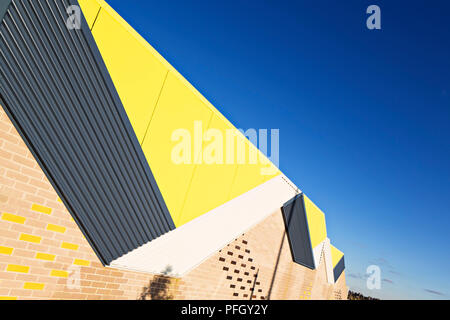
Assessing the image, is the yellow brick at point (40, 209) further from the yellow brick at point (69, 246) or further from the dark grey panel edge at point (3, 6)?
the dark grey panel edge at point (3, 6)

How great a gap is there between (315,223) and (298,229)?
10.3ft

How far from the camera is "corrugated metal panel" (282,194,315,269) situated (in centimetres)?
1495

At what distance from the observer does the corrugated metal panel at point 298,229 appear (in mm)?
14954

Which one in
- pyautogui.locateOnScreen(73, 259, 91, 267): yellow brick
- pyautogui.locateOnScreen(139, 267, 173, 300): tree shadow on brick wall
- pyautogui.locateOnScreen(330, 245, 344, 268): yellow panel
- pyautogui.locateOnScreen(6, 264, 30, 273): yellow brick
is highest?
Result: pyautogui.locateOnScreen(330, 245, 344, 268): yellow panel

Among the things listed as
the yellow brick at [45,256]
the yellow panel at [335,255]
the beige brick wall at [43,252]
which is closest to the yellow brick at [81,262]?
the beige brick wall at [43,252]

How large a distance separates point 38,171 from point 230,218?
6484 millimetres

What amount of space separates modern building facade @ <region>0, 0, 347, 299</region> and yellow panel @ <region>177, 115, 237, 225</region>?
0.05 m

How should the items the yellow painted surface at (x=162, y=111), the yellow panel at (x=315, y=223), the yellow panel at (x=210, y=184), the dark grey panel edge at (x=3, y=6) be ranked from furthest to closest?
the yellow panel at (x=315, y=223) → the yellow panel at (x=210, y=184) → the yellow painted surface at (x=162, y=111) → the dark grey panel edge at (x=3, y=6)

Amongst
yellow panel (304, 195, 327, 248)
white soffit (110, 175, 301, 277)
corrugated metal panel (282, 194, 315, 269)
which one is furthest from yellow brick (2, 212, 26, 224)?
yellow panel (304, 195, 327, 248)

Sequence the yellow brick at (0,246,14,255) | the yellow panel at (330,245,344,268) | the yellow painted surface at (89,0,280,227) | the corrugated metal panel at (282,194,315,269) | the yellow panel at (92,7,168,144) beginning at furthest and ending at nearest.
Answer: the yellow panel at (330,245,344,268), the corrugated metal panel at (282,194,315,269), the yellow painted surface at (89,0,280,227), the yellow panel at (92,7,168,144), the yellow brick at (0,246,14,255)

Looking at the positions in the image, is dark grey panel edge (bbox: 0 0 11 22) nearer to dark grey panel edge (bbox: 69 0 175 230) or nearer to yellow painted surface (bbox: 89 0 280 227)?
dark grey panel edge (bbox: 69 0 175 230)

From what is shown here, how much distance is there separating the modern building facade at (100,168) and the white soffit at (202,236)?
0.15 ft
